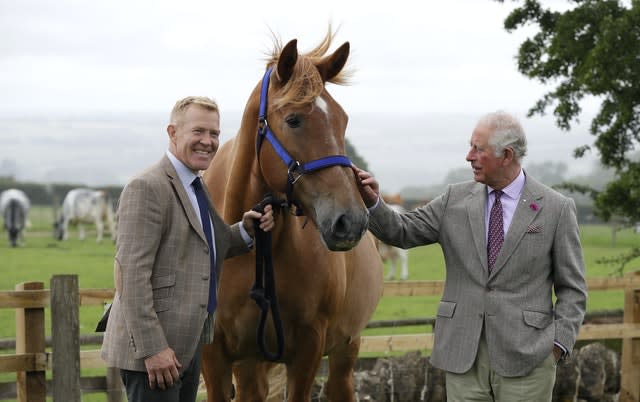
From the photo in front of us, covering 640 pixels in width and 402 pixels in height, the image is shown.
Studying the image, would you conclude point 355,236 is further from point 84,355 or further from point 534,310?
point 84,355

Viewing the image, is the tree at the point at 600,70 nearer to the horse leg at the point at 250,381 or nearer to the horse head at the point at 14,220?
the horse leg at the point at 250,381

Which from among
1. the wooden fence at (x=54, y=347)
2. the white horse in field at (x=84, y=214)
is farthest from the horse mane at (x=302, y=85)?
the white horse in field at (x=84, y=214)

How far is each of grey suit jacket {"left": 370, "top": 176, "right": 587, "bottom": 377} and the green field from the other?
4.77 meters

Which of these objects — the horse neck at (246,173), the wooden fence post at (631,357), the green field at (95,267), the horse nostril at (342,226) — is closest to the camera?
the horse nostril at (342,226)

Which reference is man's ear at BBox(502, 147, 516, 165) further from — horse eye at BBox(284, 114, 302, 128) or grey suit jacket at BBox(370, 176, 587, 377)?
horse eye at BBox(284, 114, 302, 128)

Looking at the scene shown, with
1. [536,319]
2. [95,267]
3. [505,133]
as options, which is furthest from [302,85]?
[95,267]

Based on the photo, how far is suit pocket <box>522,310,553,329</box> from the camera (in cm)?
328

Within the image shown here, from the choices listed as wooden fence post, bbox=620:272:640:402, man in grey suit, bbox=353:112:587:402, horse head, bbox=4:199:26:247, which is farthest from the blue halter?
horse head, bbox=4:199:26:247

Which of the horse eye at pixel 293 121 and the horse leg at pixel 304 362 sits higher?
the horse eye at pixel 293 121

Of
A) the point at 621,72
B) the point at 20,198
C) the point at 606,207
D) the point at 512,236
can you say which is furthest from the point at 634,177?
the point at 20,198

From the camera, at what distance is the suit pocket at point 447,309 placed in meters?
3.44

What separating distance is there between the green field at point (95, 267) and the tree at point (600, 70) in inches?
57.3

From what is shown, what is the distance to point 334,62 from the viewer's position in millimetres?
3596

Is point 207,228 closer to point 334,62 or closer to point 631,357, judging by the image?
point 334,62
